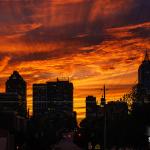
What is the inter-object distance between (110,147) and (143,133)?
1557 cm

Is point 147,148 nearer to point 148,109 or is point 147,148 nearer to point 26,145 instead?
point 148,109

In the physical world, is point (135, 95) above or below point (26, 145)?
above

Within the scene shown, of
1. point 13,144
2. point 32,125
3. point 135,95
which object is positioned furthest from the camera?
point 32,125

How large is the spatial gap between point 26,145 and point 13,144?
21.3 ft

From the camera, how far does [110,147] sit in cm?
9212

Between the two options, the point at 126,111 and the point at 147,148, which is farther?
the point at 126,111

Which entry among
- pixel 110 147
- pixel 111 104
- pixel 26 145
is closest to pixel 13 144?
pixel 26 145

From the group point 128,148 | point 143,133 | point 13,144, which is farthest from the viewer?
point 13,144

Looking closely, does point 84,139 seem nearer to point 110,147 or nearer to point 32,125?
point 110,147

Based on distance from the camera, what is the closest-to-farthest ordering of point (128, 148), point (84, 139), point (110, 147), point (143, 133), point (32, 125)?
point (143, 133)
point (128, 148)
point (110, 147)
point (84, 139)
point (32, 125)

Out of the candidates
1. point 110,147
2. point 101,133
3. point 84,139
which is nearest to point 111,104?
point 84,139

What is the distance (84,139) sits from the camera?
133m

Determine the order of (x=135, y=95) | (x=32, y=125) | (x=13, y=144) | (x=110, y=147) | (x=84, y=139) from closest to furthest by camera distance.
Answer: (x=110, y=147), (x=13, y=144), (x=135, y=95), (x=84, y=139), (x=32, y=125)

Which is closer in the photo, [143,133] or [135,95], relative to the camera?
[143,133]
